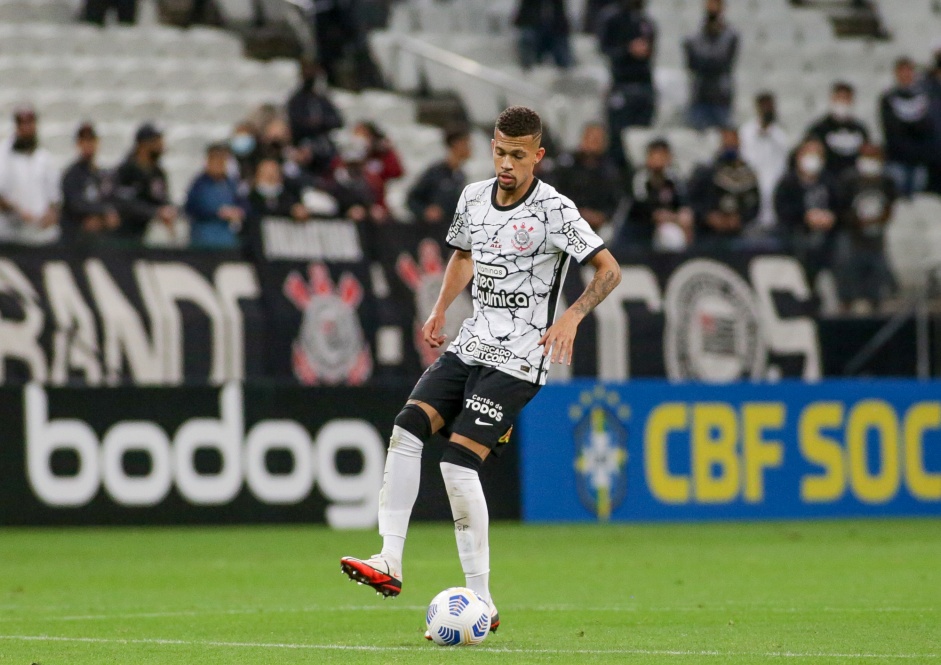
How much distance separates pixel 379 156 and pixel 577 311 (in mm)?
11575

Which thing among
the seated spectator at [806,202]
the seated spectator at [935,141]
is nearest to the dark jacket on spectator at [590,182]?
the seated spectator at [806,202]

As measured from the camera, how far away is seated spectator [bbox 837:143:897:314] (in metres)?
17.7

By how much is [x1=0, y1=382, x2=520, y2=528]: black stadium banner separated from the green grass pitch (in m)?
0.25

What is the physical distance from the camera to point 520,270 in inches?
313

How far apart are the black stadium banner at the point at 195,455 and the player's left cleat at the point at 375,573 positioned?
25.1ft

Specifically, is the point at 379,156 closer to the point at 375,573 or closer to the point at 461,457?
the point at 461,457

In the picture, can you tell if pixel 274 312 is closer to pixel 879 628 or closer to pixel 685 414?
pixel 685 414

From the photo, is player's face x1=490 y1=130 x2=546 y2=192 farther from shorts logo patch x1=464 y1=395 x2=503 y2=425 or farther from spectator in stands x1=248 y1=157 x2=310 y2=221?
spectator in stands x1=248 y1=157 x2=310 y2=221

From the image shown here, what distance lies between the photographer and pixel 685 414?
16.2 metres

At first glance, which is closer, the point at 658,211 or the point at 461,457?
the point at 461,457

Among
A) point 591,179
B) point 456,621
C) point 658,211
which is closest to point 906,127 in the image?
point 658,211

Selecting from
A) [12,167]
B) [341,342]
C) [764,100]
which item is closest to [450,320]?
[341,342]

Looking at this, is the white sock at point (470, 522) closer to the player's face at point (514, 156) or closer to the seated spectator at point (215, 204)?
the player's face at point (514, 156)

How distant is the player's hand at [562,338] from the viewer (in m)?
7.60
